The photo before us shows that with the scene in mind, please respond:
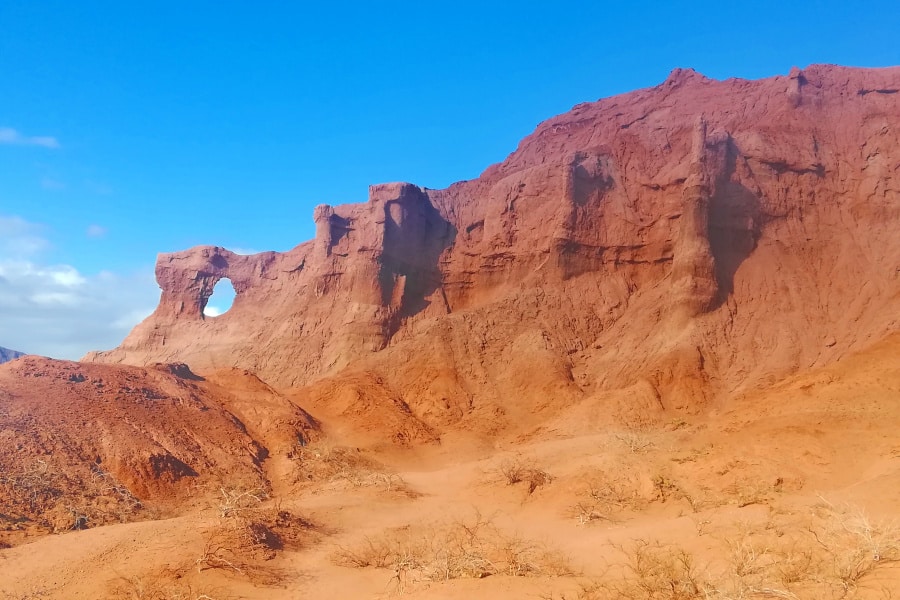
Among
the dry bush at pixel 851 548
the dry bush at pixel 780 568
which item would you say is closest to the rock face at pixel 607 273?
the dry bush at pixel 780 568

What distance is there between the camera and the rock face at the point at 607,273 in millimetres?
29109

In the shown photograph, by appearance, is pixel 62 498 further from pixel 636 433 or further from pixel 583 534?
pixel 636 433

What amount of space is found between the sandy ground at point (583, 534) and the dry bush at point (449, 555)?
0.04 m

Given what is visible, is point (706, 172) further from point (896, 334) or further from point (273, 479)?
point (273, 479)

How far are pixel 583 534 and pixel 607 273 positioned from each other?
27.0 metres

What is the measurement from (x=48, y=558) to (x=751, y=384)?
84.4 feet

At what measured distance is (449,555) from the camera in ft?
26.5

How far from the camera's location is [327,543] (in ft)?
35.2

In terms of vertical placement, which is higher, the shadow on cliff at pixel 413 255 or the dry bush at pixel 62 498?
the shadow on cliff at pixel 413 255

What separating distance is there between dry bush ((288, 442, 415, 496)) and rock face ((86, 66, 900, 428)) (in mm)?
7380

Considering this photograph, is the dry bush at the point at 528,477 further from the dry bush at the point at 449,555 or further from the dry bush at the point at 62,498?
the dry bush at the point at 62,498

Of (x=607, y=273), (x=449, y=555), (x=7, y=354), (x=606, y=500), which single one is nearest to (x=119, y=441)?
(x=449, y=555)

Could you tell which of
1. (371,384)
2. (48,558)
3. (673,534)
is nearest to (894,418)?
(673,534)

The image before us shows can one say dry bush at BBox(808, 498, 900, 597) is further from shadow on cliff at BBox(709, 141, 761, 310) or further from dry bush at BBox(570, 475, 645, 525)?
shadow on cliff at BBox(709, 141, 761, 310)
